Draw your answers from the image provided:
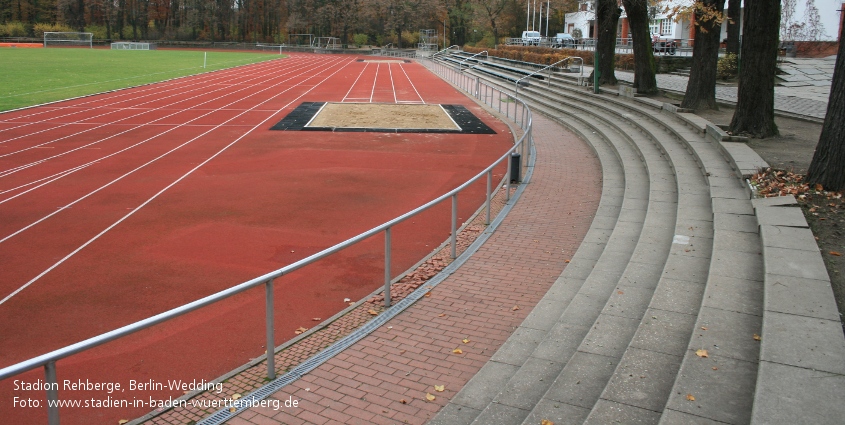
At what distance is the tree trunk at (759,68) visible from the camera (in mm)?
13648

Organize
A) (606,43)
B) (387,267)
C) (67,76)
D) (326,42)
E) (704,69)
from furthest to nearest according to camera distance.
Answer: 1. (326,42)
2. (67,76)
3. (606,43)
4. (704,69)
5. (387,267)

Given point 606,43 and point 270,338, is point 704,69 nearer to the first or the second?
point 606,43

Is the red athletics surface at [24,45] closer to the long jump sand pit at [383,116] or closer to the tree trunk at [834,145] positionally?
the long jump sand pit at [383,116]

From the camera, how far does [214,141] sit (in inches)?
777

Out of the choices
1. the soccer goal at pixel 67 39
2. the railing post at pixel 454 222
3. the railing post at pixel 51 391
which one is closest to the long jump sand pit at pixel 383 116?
the railing post at pixel 454 222

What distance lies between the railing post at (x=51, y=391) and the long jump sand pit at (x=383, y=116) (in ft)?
62.9

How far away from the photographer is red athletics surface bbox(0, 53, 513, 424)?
6.64 meters

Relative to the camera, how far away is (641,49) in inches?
901

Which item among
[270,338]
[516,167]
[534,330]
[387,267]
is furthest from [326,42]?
[270,338]

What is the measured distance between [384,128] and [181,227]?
39.5ft

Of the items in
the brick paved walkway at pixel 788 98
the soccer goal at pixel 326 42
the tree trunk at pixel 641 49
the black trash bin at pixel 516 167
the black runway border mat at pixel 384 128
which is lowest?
the black trash bin at pixel 516 167

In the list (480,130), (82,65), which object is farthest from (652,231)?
(82,65)

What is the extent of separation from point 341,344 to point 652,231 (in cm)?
505

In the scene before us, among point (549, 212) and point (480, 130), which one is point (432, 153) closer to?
point (480, 130)
